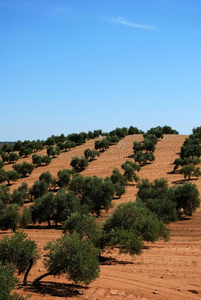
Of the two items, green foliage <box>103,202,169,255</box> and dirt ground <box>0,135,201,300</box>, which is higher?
green foliage <box>103,202,169,255</box>

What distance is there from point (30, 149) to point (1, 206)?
79577 millimetres

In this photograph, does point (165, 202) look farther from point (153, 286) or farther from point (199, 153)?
point (199, 153)

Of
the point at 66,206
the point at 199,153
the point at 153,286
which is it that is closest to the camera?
the point at 153,286

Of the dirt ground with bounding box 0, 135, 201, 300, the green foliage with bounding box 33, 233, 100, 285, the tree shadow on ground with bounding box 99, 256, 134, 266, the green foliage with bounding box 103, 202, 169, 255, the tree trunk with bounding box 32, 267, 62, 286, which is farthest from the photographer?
the green foliage with bounding box 103, 202, 169, 255

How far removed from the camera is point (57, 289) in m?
21.8

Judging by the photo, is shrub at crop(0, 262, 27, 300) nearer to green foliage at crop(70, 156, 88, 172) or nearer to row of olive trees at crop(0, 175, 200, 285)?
row of olive trees at crop(0, 175, 200, 285)

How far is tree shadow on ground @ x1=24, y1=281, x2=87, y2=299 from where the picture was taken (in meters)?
20.8

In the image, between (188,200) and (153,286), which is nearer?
(153,286)

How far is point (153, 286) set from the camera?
864 inches

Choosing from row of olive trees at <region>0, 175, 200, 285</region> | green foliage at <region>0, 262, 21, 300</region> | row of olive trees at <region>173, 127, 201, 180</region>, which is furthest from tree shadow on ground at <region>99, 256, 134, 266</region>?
row of olive trees at <region>173, 127, 201, 180</region>

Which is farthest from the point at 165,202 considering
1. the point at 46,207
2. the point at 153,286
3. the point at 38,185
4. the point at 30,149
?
the point at 30,149

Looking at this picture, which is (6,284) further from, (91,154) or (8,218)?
(91,154)

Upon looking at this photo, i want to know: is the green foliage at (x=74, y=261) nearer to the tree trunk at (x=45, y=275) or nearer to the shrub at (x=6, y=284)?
the tree trunk at (x=45, y=275)

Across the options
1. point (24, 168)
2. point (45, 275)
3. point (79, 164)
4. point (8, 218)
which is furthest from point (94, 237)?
point (24, 168)
